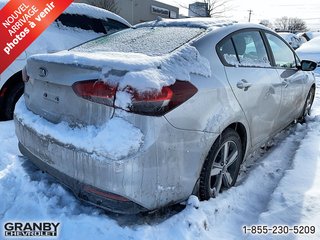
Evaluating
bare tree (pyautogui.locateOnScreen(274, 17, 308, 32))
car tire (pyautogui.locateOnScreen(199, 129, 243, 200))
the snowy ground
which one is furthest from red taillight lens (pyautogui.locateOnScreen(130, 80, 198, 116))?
bare tree (pyautogui.locateOnScreen(274, 17, 308, 32))

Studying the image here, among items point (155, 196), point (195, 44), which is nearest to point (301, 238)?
point (155, 196)

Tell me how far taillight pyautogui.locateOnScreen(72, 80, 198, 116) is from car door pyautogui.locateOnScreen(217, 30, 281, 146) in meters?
0.69

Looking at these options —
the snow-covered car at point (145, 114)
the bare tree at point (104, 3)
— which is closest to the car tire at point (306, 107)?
the snow-covered car at point (145, 114)

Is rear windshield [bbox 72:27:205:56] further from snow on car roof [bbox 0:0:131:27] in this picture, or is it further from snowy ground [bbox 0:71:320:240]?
snow on car roof [bbox 0:0:131:27]

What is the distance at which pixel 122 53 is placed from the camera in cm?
249

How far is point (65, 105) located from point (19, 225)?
3.12ft

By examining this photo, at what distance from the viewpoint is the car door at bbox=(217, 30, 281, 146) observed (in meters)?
2.73

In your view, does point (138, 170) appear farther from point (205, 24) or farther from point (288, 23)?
point (288, 23)

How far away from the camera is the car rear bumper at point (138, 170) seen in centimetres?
203

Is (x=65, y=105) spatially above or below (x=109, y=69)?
below

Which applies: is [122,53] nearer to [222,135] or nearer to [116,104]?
[116,104]

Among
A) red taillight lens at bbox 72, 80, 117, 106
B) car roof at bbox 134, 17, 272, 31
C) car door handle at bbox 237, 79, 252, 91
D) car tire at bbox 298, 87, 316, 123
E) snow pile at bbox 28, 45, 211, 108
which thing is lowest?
car tire at bbox 298, 87, 316, 123

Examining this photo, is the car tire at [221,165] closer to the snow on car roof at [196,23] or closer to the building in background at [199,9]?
the snow on car roof at [196,23]

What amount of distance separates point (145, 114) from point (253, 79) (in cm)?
139
